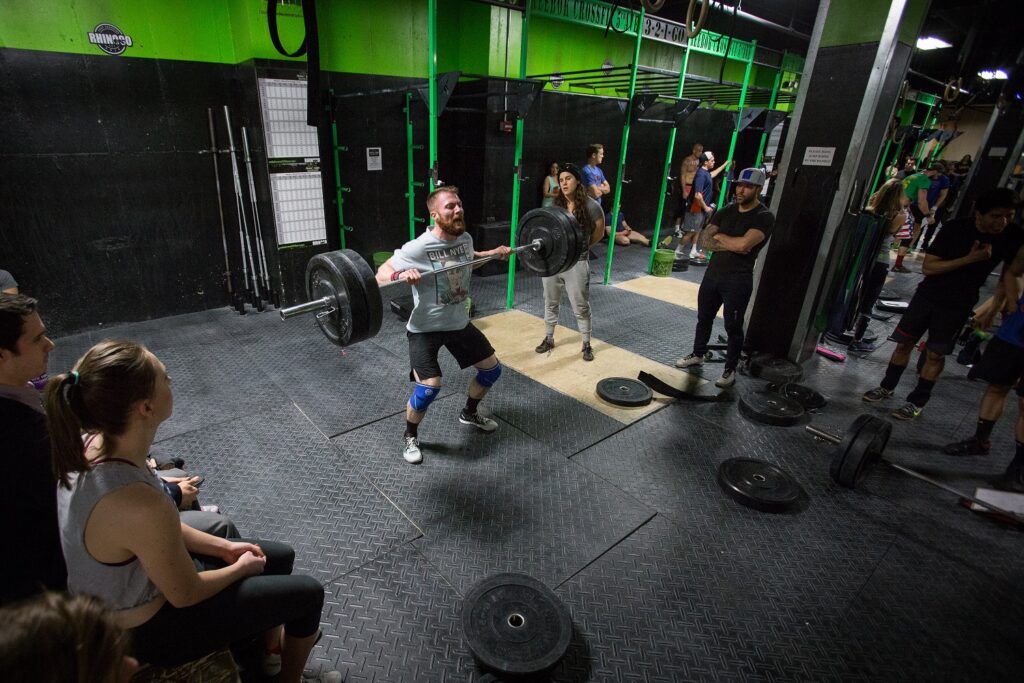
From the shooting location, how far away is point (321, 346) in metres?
3.78

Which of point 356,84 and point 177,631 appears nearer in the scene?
point 177,631

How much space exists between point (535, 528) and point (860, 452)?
1.53 metres

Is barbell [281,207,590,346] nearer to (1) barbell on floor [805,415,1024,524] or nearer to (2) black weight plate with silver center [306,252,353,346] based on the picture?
(2) black weight plate with silver center [306,252,353,346]

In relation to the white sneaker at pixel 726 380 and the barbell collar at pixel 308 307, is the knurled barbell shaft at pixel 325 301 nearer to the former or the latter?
the barbell collar at pixel 308 307

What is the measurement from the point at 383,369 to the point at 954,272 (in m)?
3.50

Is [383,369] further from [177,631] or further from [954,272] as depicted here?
[954,272]

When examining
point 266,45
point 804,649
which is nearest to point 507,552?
point 804,649

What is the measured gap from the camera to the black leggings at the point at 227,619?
110 cm

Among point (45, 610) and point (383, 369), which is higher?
point (45, 610)

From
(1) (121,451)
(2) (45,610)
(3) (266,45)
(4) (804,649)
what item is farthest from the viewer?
(3) (266,45)

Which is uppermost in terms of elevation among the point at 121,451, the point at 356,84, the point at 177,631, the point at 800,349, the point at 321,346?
the point at 356,84

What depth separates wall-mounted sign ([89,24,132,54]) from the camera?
3.32 m

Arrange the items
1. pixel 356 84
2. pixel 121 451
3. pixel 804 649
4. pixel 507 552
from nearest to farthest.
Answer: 1. pixel 121 451
2. pixel 804 649
3. pixel 507 552
4. pixel 356 84

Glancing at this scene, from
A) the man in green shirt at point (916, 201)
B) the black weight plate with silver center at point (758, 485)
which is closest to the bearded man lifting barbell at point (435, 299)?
the black weight plate with silver center at point (758, 485)
